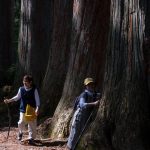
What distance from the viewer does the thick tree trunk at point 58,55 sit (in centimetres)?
1566

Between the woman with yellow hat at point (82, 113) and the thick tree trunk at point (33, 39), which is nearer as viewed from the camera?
the woman with yellow hat at point (82, 113)

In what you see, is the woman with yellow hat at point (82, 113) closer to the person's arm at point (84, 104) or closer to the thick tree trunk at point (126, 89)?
the person's arm at point (84, 104)

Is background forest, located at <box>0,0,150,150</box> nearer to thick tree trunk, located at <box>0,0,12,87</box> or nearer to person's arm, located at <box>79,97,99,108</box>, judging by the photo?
person's arm, located at <box>79,97,99,108</box>

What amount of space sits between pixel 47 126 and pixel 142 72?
4.46m

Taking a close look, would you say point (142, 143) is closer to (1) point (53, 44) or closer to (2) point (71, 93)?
(2) point (71, 93)

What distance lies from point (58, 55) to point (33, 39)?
3.12m

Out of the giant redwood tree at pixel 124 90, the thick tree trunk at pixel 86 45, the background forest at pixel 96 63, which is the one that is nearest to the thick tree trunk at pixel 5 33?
the background forest at pixel 96 63

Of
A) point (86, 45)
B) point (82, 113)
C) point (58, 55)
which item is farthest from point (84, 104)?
point (58, 55)

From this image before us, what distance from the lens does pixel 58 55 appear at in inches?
617

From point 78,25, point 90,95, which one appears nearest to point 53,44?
point 78,25

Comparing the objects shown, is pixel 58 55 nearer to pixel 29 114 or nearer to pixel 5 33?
pixel 29 114

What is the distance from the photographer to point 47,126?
1425 cm

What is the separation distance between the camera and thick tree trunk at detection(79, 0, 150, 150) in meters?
10.5

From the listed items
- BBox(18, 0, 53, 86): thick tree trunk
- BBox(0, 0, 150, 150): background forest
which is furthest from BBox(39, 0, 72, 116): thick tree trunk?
BBox(18, 0, 53, 86): thick tree trunk
